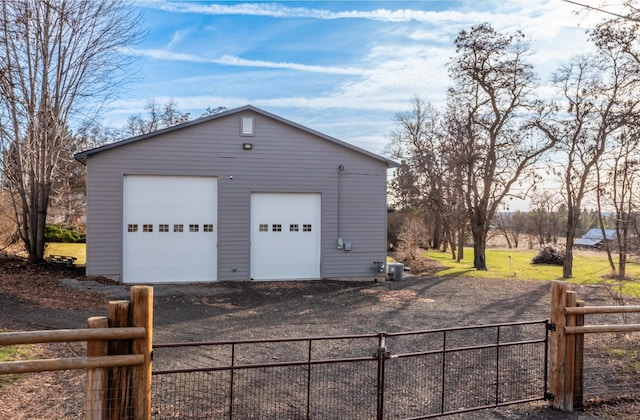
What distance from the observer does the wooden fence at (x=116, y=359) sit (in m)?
2.97

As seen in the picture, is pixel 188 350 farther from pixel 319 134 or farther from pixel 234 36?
pixel 234 36

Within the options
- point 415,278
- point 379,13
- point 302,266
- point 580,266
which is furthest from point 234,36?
point 580,266

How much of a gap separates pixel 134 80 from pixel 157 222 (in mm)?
6726

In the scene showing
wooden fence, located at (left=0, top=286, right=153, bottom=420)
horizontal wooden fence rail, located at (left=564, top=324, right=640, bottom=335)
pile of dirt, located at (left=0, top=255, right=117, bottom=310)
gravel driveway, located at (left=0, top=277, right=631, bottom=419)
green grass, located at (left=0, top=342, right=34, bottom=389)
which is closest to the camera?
wooden fence, located at (left=0, top=286, right=153, bottom=420)

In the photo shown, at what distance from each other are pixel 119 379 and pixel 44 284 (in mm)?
9981

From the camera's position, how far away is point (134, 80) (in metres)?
16.6

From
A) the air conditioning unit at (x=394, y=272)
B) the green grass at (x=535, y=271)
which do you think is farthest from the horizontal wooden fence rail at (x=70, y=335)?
the green grass at (x=535, y=271)

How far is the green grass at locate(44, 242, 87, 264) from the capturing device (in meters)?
18.8

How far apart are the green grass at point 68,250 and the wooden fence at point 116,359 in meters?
16.7

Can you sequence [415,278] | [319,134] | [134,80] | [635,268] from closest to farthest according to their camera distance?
[319,134] → [415,278] → [134,80] → [635,268]

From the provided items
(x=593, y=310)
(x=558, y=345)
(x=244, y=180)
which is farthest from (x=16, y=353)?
(x=244, y=180)

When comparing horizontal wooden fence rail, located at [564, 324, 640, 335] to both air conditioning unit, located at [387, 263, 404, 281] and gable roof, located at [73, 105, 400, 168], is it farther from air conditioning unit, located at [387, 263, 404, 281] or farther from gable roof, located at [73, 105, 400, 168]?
air conditioning unit, located at [387, 263, 404, 281]

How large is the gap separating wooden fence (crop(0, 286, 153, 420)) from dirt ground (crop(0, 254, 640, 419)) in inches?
55.4

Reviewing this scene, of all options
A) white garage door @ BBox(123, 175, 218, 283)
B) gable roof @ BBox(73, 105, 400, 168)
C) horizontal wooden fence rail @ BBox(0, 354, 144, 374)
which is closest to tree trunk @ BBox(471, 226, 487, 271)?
gable roof @ BBox(73, 105, 400, 168)
